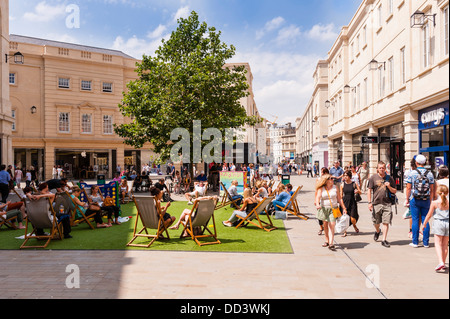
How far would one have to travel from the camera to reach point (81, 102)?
120 feet

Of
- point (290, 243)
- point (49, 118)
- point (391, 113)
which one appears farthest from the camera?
point (49, 118)

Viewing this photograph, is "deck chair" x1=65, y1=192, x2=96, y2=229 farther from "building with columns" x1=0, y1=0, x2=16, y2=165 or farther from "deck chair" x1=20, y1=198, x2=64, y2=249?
"building with columns" x1=0, y1=0, x2=16, y2=165

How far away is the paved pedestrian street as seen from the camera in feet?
16.0

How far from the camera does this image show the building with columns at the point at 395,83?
13.6 meters

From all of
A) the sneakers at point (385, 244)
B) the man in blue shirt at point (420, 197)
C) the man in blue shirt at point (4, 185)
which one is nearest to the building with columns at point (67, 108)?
the man in blue shirt at point (4, 185)

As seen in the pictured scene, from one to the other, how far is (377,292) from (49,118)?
35.8 meters

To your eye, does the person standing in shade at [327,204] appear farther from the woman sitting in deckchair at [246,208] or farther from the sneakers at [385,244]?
the woman sitting in deckchair at [246,208]

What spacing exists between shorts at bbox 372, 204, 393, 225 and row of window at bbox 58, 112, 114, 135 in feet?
111

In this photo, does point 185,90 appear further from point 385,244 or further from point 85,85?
point 85,85

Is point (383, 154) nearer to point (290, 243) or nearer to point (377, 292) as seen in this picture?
point (290, 243)

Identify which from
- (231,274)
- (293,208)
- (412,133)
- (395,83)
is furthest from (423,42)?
(231,274)

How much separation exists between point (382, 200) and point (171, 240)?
4.53 metres
